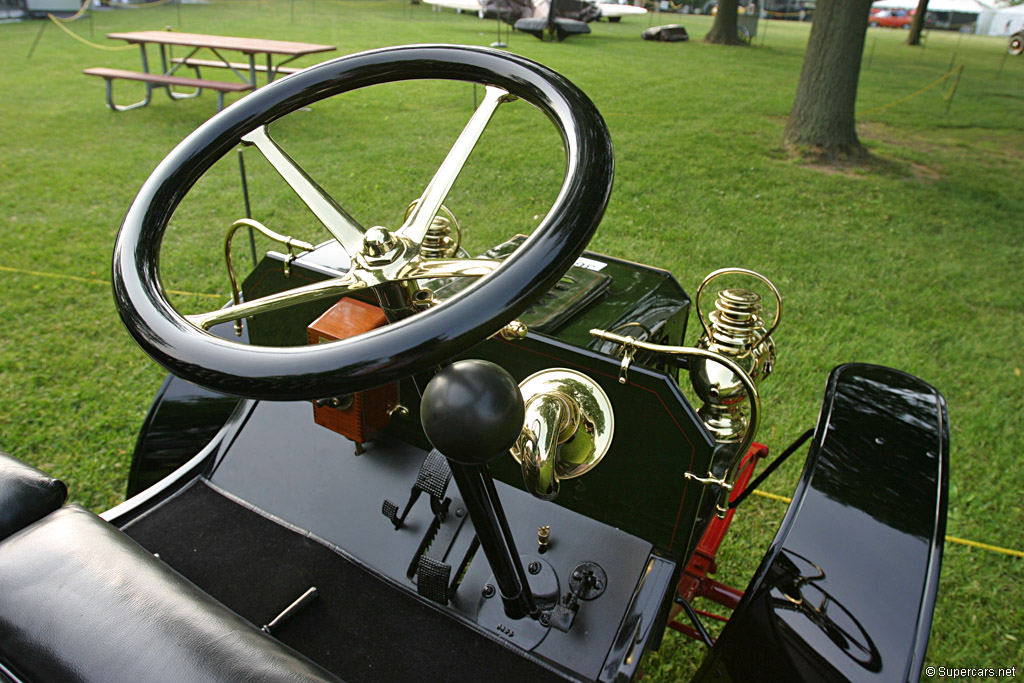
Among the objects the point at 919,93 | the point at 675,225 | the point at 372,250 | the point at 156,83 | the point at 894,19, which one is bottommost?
the point at 675,225

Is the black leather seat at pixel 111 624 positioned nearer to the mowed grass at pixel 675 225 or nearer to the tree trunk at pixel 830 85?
the mowed grass at pixel 675 225

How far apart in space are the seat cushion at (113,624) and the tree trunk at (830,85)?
7.22 m

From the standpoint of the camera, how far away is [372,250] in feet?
2.89

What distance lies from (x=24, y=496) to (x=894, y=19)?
37.1 m

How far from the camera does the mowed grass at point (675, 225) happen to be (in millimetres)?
2768

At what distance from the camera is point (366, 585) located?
1.56m

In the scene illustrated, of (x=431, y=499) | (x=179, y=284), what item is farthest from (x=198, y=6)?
(x=431, y=499)

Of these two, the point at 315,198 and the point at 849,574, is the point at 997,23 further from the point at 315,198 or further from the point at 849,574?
the point at 315,198

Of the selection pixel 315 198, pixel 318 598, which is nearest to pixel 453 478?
pixel 318 598

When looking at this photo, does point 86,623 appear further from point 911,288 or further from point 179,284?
point 911,288

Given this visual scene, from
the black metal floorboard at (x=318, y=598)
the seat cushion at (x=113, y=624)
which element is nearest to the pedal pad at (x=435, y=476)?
the black metal floorboard at (x=318, y=598)

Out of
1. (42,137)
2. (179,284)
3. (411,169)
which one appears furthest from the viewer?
(42,137)

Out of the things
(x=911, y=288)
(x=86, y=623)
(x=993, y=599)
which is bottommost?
(x=993, y=599)

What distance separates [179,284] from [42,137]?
4.46m
